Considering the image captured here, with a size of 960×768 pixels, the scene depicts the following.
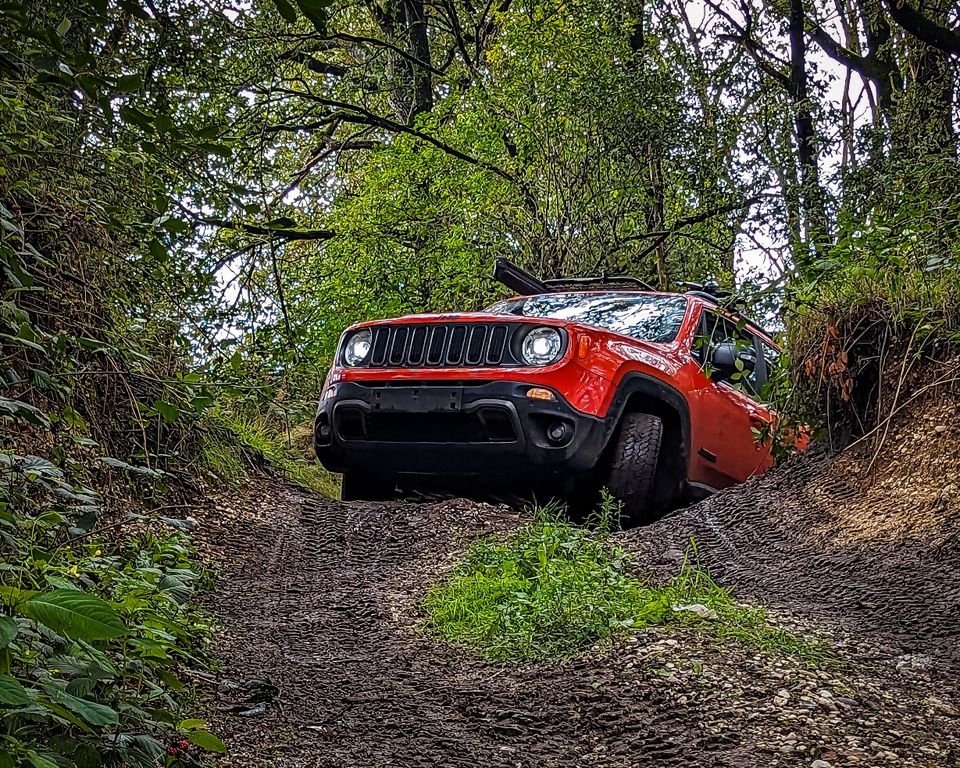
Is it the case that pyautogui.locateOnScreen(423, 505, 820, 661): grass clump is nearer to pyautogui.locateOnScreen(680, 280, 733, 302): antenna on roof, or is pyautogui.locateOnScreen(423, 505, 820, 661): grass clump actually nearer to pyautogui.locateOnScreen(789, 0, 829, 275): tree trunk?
pyautogui.locateOnScreen(680, 280, 733, 302): antenna on roof

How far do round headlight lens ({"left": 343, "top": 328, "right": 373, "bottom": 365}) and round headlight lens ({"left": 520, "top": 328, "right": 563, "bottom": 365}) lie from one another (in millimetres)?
1150

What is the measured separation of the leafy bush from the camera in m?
1.88

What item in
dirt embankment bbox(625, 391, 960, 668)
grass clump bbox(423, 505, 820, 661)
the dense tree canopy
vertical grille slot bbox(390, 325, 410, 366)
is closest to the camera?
grass clump bbox(423, 505, 820, 661)

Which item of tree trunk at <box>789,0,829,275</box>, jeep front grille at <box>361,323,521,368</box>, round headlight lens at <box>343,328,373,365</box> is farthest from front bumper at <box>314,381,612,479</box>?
tree trunk at <box>789,0,829,275</box>

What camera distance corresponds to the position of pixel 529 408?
A: 6.02 metres

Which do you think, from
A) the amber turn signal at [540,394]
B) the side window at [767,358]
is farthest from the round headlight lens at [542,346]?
the side window at [767,358]

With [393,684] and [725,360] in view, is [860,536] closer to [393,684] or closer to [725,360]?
[725,360]

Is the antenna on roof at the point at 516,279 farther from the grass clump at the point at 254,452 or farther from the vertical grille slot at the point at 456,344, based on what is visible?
the grass clump at the point at 254,452

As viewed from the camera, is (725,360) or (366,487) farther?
(366,487)

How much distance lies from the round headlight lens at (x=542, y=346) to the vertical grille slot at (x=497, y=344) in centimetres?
13

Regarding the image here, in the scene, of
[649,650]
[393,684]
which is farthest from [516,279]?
[393,684]

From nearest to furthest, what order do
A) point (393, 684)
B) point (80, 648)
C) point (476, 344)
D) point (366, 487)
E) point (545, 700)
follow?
1. point (80, 648)
2. point (545, 700)
3. point (393, 684)
4. point (476, 344)
5. point (366, 487)

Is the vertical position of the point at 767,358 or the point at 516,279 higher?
the point at 516,279

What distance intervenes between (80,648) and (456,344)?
4.18 m
